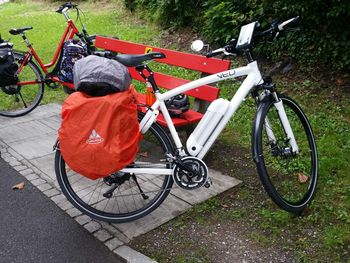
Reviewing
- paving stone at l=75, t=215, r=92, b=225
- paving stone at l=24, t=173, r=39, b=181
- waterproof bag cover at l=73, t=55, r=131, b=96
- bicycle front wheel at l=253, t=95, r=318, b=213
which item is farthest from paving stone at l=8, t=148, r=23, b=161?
bicycle front wheel at l=253, t=95, r=318, b=213

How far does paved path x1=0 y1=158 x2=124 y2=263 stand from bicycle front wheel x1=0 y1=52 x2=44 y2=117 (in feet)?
7.14

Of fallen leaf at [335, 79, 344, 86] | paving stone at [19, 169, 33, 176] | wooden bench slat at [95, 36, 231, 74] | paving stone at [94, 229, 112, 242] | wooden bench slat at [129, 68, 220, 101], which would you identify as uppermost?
wooden bench slat at [95, 36, 231, 74]

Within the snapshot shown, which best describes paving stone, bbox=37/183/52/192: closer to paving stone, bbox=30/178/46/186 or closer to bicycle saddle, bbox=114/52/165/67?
paving stone, bbox=30/178/46/186

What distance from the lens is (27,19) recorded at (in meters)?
14.1

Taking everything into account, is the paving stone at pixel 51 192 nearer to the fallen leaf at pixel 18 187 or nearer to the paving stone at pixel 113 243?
the fallen leaf at pixel 18 187

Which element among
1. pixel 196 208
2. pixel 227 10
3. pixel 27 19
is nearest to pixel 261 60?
pixel 227 10

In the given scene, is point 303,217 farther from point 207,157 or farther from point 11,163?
point 11,163

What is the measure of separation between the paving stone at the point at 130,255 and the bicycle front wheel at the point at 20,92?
3.57 m

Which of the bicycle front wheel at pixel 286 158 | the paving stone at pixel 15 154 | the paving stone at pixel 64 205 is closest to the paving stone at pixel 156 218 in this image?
the paving stone at pixel 64 205

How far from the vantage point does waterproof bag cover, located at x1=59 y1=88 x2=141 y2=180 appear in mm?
2994

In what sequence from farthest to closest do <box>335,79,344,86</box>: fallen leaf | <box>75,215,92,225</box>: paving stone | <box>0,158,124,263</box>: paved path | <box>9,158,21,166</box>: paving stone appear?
<box>335,79,344,86</box>: fallen leaf, <box>9,158,21,166</box>: paving stone, <box>75,215,92,225</box>: paving stone, <box>0,158,124,263</box>: paved path

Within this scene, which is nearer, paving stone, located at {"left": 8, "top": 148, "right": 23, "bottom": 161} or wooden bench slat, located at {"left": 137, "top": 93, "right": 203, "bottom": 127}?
wooden bench slat, located at {"left": 137, "top": 93, "right": 203, "bottom": 127}

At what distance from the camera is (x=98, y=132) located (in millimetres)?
2996

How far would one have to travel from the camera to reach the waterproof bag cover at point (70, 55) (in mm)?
5713
